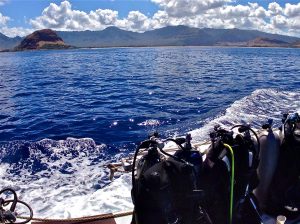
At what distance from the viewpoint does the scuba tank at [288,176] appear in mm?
4551

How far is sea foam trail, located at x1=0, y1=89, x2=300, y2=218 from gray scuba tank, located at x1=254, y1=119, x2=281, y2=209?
2.56 m

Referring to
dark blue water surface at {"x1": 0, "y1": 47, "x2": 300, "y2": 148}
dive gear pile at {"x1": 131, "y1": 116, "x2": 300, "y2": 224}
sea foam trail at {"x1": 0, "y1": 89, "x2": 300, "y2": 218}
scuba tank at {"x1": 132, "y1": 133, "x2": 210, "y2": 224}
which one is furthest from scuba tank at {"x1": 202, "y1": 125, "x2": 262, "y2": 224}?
dark blue water surface at {"x1": 0, "y1": 47, "x2": 300, "y2": 148}

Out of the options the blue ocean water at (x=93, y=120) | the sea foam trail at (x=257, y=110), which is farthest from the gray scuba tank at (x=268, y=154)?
the sea foam trail at (x=257, y=110)

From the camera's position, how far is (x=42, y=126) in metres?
13.4

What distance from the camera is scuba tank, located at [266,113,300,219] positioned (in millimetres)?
4551

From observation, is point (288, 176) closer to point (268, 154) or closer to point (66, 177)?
point (268, 154)

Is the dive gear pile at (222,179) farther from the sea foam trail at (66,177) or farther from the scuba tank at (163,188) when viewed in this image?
the sea foam trail at (66,177)

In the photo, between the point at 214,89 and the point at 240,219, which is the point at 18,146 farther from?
the point at 214,89

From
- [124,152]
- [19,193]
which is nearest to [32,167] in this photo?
[19,193]

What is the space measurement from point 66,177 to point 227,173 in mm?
5072

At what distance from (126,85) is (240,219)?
849 inches

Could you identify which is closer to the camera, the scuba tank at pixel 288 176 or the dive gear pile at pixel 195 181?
the dive gear pile at pixel 195 181

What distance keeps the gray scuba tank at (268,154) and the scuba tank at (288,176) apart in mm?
63

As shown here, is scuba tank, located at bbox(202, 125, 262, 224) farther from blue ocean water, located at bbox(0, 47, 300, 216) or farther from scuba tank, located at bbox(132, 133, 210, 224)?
blue ocean water, located at bbox(0, 47, 300, 216)
